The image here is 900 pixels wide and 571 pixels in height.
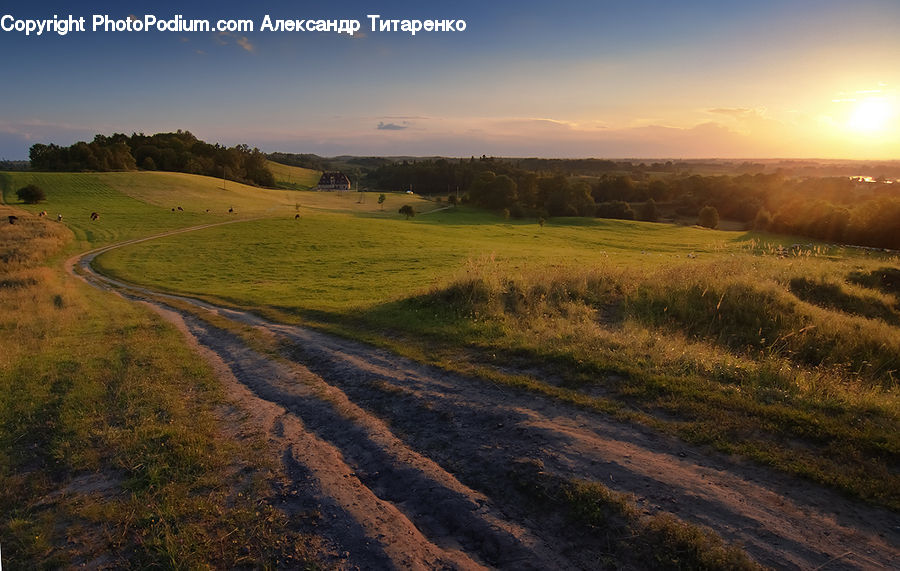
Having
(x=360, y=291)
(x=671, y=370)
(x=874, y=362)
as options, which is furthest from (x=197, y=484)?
(x=360, y=291)

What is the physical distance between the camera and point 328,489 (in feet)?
20.5

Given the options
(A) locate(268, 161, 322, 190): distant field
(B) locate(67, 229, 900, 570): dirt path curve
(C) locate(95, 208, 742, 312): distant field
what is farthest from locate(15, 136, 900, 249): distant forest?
(B) locate(67, 229, 900, 570): dirt path curve

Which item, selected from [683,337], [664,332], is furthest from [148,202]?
[683,337]

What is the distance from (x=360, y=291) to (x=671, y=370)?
16.5 meters

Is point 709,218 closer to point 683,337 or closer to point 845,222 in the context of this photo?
point 845,222

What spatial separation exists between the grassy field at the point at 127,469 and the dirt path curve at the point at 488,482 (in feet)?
2.14

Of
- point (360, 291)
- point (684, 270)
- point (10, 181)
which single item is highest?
point (10, 181)

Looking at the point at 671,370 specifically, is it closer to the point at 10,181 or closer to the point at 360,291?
the point at 360,291

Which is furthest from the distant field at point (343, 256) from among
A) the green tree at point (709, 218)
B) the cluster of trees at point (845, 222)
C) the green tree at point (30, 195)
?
the green tree at point (30, 195)

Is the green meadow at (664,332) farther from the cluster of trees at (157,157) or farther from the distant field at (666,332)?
the cluster of trees at (157,157)

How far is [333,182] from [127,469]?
150756 millimetres

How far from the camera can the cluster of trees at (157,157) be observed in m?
97.4

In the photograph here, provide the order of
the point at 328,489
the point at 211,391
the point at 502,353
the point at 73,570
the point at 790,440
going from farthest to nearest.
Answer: the point at 502,353
the point at 211,391
the point at 790,440
the point at 328,489
the point at 73,570

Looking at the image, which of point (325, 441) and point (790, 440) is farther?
point (325, 441)
